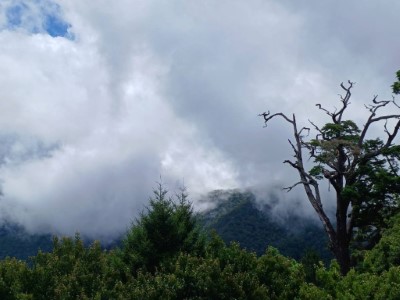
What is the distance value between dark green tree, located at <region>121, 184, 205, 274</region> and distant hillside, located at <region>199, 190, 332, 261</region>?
403 feet

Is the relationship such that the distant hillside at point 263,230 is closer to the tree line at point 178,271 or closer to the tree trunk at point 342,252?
the tree trunk at point 342,252

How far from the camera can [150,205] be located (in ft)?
70.6

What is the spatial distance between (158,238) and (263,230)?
5971 inches

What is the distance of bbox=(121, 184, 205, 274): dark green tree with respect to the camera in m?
20.5

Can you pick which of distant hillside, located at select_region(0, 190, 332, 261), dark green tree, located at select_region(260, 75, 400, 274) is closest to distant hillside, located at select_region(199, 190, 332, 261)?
distant hillside, located at select_region(0, 190, 332, 261)

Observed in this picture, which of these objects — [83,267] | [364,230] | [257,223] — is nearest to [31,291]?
[83,267]

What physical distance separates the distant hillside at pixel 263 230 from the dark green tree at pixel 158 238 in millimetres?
122912

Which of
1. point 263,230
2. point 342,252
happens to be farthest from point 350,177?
point 263,230

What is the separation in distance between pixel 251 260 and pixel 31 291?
26.6ft

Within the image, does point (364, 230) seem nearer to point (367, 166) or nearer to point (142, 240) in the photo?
point (367, 166)

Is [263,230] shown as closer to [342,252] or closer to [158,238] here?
[342,252]

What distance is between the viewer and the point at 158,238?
2097 centimetres

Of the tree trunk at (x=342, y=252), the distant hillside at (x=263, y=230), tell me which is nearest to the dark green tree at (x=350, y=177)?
the tree trunk at (x=342, y=252)

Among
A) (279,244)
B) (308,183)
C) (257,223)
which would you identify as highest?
(257,223)
